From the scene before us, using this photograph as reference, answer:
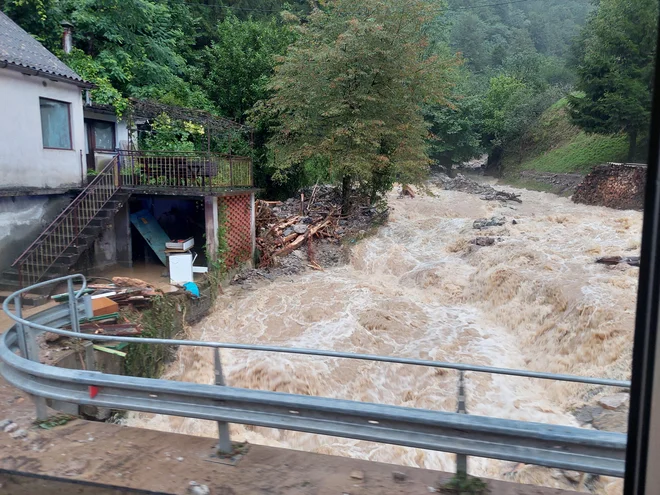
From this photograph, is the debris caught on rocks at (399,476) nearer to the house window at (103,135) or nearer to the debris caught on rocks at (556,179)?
the house window at (103,135)

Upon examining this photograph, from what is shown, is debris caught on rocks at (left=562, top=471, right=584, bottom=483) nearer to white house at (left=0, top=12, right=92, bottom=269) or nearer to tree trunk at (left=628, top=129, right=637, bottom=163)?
tree trunk at (left=628, top=129, right=637, bottom=163)

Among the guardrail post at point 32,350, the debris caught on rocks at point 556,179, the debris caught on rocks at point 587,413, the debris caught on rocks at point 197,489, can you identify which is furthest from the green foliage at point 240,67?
the debris caught on rocks at point 197,489

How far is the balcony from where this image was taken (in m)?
14.1

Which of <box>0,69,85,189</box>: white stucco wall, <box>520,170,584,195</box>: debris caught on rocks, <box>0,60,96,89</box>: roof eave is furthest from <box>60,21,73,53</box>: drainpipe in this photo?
<box>520,170,584,195</box>: debris caught on rocks

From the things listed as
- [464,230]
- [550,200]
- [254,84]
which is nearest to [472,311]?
[464,230]

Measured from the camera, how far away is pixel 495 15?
86500 millimetres

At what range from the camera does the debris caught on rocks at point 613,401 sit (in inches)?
309

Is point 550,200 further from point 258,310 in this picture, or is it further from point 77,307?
point 77,307

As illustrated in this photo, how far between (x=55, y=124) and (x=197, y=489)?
13.7 metres

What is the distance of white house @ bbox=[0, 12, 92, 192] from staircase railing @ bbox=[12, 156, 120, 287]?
3.27 feet

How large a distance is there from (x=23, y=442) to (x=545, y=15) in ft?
310

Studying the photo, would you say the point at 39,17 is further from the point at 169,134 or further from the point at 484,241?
the point at 484,241

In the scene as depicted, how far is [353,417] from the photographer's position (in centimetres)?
302

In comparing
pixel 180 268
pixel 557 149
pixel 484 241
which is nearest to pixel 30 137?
pixel 180 268
